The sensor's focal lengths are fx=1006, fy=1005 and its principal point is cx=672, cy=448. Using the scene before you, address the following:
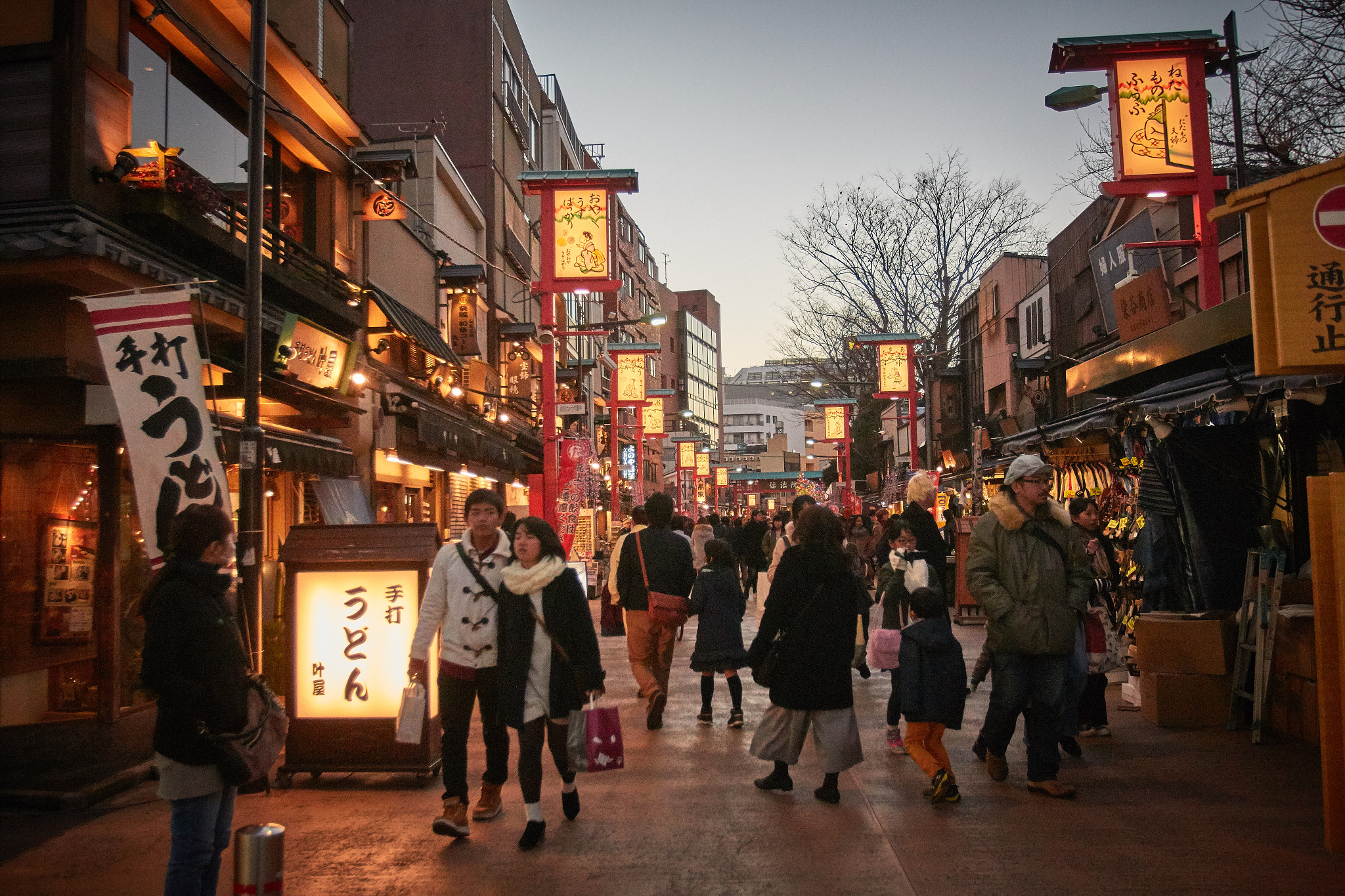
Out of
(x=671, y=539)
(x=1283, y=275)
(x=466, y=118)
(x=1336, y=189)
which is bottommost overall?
(x=671, y=539)

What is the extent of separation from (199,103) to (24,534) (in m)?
5.89

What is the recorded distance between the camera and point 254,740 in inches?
160

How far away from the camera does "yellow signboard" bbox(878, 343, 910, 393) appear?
2912 cm

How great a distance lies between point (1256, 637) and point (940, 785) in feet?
11.1

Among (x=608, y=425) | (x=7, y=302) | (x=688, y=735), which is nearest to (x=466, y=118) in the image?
(x=608, y=425)

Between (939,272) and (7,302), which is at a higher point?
(939,272)

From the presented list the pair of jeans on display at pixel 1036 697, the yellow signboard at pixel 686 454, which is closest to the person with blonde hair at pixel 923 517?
the pair of jeans on display at pixel 1036 697

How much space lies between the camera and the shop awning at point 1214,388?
7430 mm

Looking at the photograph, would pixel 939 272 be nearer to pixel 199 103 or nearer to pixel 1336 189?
pixel 199 103

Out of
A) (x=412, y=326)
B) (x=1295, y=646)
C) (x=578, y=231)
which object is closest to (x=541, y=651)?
(x=1295, y=646)

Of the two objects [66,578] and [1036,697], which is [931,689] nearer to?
[1036,697]

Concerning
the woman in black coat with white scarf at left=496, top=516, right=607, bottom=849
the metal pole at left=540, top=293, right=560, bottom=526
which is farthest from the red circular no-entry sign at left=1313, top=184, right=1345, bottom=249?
the metal pole at left=540, top=293, right=560, bottom=526

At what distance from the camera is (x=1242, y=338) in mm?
8000

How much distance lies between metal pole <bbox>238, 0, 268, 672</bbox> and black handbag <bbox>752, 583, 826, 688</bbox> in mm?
4191
